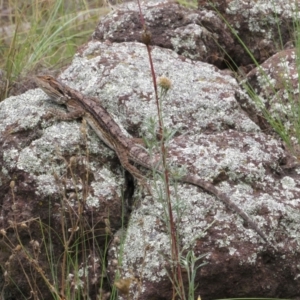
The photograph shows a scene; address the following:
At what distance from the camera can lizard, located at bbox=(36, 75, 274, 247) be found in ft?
13.1

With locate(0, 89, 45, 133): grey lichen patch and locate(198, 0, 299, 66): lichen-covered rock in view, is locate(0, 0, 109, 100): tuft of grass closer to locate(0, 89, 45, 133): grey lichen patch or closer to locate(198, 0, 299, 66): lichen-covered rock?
locate(0, 89, 45, 133): grey lichen patch

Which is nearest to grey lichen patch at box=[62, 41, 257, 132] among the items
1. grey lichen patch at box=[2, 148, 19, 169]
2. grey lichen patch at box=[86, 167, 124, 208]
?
grey lichen patch at box=[86, 167, 124, 208]

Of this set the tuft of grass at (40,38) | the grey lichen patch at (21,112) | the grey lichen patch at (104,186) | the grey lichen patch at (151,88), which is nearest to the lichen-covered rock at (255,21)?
the grey lichen patch at (151,88)

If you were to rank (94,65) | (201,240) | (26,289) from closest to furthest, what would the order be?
(201,240), (26,289), (94,65)

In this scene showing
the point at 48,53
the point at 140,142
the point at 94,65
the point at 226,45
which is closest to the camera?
the point at 140,142

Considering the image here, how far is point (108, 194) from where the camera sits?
162 inches

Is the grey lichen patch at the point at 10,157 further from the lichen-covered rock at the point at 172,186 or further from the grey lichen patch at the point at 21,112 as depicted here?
the grey lichen patch at the point at 21,112

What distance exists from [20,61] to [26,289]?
104 inches

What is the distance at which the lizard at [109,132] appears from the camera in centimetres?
399

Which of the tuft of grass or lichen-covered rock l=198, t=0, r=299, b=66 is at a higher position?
lichen-covered rock l=198, t=0, r=299, b=66

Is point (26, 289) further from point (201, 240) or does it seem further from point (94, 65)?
point (94, 65)

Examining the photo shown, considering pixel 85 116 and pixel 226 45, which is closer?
pixel 85 116

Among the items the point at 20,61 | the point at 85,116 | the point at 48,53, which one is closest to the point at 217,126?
the point at 85,116

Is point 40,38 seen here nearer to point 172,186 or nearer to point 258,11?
point 258,11
